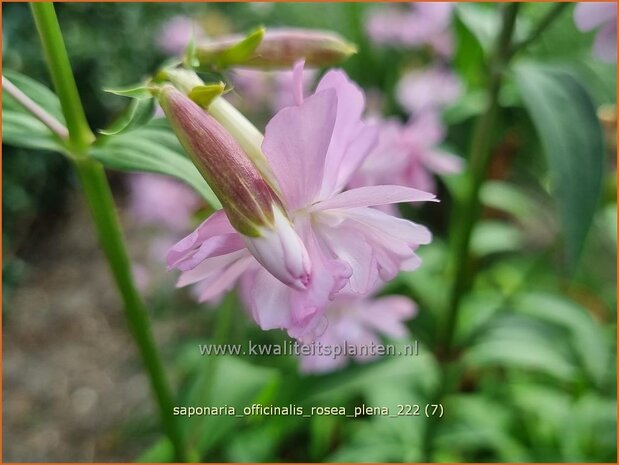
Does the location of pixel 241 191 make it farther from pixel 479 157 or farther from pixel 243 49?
pixel 479 157

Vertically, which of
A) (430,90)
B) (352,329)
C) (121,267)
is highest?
(121,267)

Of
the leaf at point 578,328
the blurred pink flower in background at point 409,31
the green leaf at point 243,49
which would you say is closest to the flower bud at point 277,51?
the green leaf at point 243,49

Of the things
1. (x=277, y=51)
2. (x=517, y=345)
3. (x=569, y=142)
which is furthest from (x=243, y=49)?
(x=517, y=345)

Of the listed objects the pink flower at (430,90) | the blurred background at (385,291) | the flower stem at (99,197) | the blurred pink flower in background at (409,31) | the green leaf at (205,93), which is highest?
the green leaf at (205,93)

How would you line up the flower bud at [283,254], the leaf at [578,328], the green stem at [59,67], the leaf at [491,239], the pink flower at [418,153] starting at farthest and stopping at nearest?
the leaf at [491,239], the leaf at [578,328], the pink flower at [418,153], the green stem at [59,67], the flower bud at [283,254]

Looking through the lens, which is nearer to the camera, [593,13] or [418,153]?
[593,13]

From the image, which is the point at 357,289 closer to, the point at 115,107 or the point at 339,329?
the point at 339,329

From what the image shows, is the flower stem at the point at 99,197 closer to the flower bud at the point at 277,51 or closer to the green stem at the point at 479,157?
the flower bud at the point at 277,51
